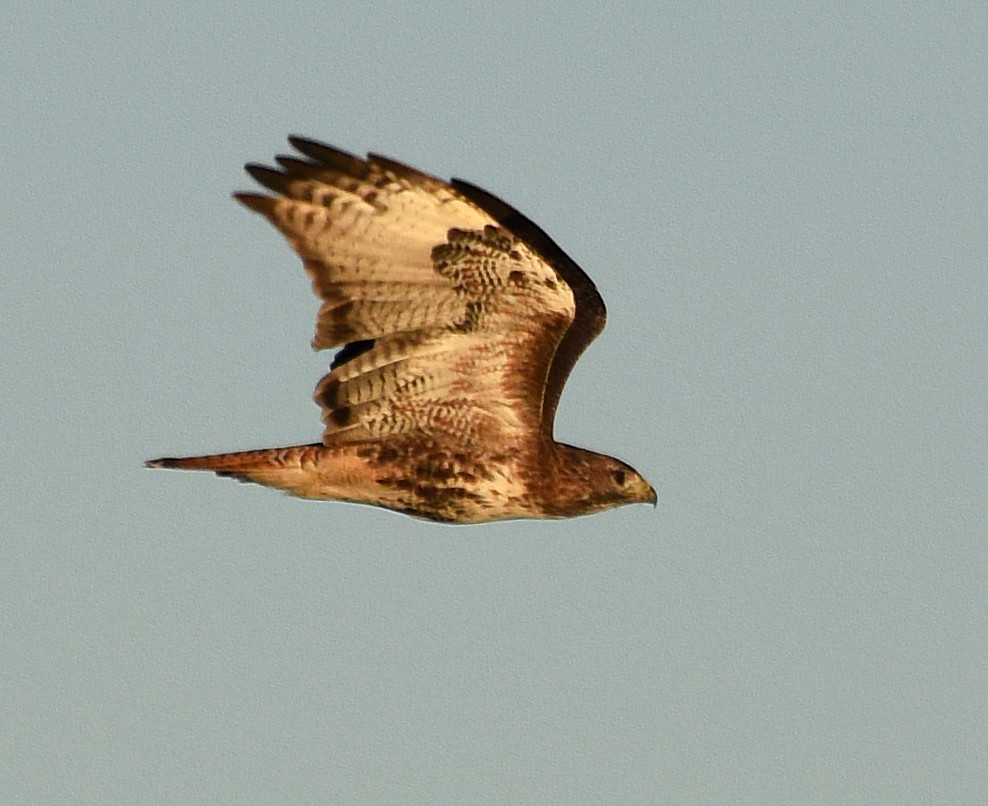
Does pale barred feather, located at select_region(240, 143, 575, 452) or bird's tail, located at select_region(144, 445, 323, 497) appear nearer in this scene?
pale barred feather, located at select_region(240, 143, 575, 452)

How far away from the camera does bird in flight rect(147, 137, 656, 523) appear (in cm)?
1716

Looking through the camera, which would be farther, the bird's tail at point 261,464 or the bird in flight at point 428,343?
the bird's tail at point 261,464

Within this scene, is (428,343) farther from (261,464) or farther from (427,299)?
(261,464)

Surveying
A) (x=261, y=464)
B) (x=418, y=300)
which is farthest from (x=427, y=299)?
(x=261, y=464)

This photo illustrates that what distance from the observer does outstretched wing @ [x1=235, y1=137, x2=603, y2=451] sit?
56.2ft

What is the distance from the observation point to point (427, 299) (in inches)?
685

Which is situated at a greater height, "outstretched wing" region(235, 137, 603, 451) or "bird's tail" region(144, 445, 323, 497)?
"outstretched wing" region(235, 137, 603, 451)

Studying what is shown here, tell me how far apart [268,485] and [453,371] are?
1.42 metres

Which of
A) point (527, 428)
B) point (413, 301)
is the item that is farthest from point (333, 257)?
point (527, 428)

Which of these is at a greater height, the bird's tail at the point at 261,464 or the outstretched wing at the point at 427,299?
the outstretched wing at the point at 427,299

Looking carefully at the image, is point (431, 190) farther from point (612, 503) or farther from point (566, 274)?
point (612, 503)

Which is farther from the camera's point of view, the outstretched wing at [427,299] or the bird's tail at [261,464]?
the bird's tail at [261,464]

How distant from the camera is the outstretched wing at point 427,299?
17.1 meters

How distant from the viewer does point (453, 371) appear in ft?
57.7
